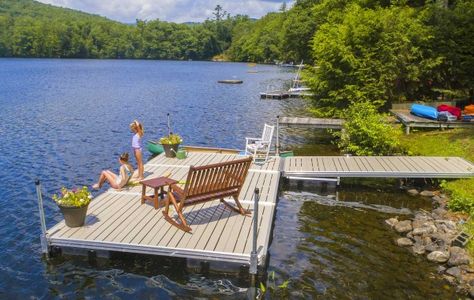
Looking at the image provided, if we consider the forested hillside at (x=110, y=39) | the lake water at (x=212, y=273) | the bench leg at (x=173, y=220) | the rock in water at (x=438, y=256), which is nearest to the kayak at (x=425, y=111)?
the lake water at (x=212, y=273)

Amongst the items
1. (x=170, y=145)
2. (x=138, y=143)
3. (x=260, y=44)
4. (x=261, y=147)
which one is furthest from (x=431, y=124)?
(x=260, y=44)

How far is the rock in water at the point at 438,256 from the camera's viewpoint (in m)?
10.8

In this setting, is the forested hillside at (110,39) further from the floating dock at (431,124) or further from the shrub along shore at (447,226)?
the shrub along shore at (447,226)

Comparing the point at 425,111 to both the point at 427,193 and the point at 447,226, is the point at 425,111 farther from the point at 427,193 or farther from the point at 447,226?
the point at 447,226

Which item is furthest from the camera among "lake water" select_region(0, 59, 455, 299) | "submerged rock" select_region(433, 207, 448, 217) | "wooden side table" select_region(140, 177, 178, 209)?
"submerged rock" select_region(433, 207, 448, 217)

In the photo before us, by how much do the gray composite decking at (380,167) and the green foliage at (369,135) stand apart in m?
1.59

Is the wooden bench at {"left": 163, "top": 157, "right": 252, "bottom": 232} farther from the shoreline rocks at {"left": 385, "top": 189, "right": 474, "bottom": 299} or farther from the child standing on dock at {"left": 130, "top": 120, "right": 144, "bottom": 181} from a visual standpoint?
the shoreline rocks at {"left": 385, "top": 189, "right": 474, "bottom": 299}

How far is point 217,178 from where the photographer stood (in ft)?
35.0

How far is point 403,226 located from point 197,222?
610cm

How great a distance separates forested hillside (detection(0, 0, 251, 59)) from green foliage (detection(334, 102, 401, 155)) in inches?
6203

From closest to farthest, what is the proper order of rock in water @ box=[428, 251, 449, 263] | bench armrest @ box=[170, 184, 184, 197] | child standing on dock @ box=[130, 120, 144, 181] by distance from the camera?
1. rock in water @ box=[428, 251, 449, 263]
2. bench armrest @ box=[170, 184, 184, 197]
3. child standing on dock @ box=[130, 120, 144, 181]

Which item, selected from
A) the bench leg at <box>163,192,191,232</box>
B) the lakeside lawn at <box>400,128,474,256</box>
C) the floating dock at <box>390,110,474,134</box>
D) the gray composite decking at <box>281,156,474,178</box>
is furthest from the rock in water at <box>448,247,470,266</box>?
the floating dock at <box>390,110,474,134</box>

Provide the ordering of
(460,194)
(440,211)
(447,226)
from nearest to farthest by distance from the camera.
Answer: (447,226) < (440,211) < (460,194)

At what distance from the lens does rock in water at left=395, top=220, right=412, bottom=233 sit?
1252 centimetres
